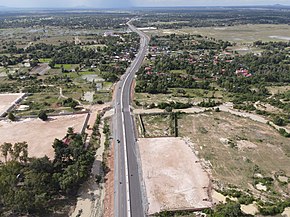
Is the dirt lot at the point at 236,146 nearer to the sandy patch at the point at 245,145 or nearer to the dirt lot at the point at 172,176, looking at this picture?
the sandy patch at the point at 245,145

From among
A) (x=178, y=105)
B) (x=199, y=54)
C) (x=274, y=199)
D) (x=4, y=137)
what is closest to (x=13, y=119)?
(x=4, y=137)

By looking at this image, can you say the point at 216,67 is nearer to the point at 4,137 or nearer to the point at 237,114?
the point at 237,114

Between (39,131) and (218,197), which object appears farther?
(39,131)

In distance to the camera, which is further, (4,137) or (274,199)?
(4,137)

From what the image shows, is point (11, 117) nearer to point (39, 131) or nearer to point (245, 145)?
point (39, 131)

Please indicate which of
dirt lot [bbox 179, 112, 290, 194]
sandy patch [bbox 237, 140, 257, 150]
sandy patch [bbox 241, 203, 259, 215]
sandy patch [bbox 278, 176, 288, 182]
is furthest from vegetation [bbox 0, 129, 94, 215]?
sandy patch [bbox 278, 176, 288, 182]

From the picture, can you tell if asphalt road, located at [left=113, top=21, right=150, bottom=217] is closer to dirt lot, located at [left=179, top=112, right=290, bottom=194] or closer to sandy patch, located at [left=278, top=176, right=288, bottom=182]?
dirt lot, located at [left=179, top=112, right=290, bottom=194]

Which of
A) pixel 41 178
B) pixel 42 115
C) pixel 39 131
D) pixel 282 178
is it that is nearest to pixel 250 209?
pixel 282 178
